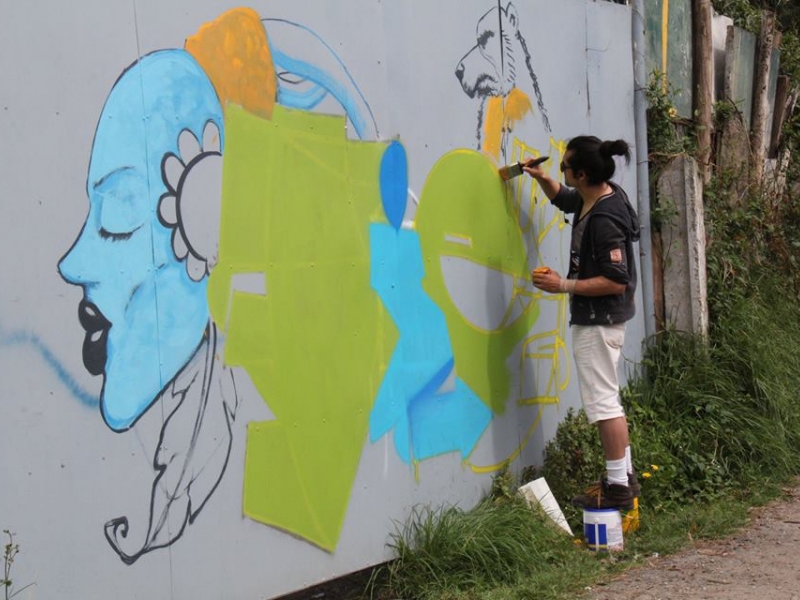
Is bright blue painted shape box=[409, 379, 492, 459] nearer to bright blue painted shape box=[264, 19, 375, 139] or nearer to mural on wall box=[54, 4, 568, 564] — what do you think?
mural on wall box=[54, 4, 568, 564]

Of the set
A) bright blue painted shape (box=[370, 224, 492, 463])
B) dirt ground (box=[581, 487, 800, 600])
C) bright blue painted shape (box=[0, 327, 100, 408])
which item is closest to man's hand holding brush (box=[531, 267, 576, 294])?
bright blue painted shape (box=[370, 224, 492, 463])

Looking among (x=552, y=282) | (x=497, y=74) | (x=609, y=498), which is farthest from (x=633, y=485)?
(x=497, y=74)

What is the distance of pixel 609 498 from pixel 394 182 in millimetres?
1800

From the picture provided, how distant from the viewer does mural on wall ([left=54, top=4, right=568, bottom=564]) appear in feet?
10.4

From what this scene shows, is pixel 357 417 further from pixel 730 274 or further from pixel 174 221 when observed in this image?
pixel 730 274

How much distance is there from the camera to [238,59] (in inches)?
139

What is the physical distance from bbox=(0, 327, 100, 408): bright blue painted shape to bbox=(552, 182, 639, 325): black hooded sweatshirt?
2.49 meters

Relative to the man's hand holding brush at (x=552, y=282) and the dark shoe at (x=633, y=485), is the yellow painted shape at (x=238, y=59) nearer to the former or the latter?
the man's hand holding brush at (x=552, y=282)

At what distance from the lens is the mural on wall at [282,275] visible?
3.18 meters

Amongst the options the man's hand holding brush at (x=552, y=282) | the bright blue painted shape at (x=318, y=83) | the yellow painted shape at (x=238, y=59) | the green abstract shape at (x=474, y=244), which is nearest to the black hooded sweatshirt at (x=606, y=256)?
the man's hand holding brush at (x=552, y=282)

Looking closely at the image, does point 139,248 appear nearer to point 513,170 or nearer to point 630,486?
point 513,170

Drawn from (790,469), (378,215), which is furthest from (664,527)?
(378,215)

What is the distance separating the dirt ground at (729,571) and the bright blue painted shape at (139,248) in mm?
1970

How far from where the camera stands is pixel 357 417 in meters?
3.94
